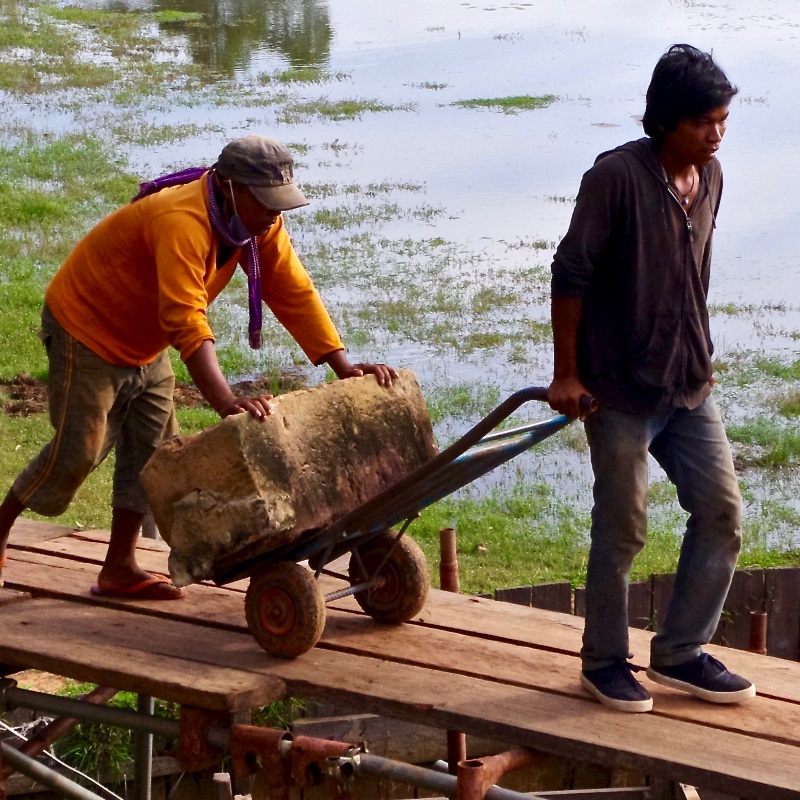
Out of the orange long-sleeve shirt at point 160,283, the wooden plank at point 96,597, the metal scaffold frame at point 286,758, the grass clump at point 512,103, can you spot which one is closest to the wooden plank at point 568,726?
the metal scaffold frame at point 286,758

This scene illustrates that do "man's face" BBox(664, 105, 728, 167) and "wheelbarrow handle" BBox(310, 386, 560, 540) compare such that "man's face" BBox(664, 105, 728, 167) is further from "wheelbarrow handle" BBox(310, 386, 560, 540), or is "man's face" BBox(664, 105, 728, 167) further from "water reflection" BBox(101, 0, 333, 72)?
"water reflection" BBox(101, 0, 333, 72)

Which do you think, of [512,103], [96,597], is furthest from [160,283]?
[512,103]

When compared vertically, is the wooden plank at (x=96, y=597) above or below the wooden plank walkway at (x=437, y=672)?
below

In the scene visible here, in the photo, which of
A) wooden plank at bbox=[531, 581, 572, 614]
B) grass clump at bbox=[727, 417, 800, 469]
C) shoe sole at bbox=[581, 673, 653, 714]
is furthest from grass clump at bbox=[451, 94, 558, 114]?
shoe sole at bbox=[581, 673, 653, 714]

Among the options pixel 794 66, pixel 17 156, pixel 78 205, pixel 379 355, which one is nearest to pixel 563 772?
pixel 379 355

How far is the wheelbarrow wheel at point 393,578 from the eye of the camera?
4.38 meters

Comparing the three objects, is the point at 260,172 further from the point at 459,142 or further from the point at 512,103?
the point at 512,103

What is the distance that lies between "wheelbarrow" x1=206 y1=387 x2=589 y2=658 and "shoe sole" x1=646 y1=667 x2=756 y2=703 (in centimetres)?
75

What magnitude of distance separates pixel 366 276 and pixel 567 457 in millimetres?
4288

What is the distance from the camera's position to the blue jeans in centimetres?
380

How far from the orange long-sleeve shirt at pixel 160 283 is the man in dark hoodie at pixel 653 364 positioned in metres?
1.07

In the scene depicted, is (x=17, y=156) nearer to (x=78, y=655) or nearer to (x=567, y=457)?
(x=567, y=457)

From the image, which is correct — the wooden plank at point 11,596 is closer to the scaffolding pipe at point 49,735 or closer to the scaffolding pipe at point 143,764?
the scaffolding pipe at point 49,735

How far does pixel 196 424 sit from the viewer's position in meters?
8.91
